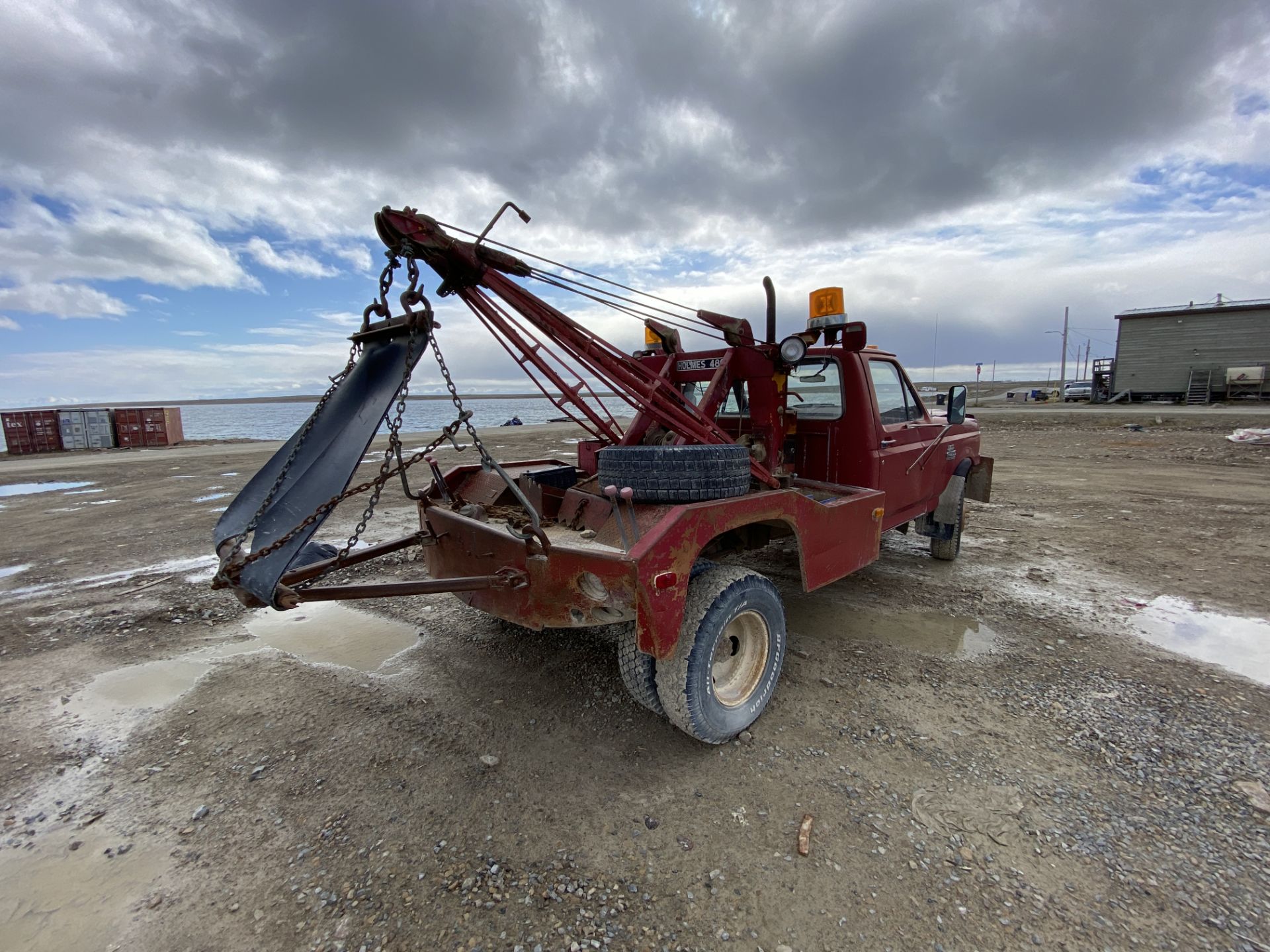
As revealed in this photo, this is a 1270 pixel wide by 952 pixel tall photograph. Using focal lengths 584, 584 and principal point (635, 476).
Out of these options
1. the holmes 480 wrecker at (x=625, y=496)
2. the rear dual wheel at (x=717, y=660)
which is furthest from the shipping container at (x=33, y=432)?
the rear dual wheel at (x=717, y=660)

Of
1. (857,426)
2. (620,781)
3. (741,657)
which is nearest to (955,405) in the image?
(857,426)

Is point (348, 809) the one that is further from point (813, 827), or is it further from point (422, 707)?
point (813, 827)

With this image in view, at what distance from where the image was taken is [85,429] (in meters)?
24.3

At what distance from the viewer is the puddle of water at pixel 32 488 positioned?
484 inches

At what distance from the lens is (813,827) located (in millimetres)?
2373

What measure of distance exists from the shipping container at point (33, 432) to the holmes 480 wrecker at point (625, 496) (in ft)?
96.9

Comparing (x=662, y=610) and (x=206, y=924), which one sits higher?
(x=662, y=610)

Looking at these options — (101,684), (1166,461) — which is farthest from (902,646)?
(1166,461)

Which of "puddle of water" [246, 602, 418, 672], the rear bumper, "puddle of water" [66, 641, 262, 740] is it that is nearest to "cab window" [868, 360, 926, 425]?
the rear bumper

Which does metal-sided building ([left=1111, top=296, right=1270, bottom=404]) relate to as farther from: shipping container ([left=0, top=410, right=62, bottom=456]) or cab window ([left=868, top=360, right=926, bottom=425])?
shipping container ([left=0, top=410, right=62, bottom=456])

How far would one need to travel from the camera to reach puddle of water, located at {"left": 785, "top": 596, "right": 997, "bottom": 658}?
13.1 feet

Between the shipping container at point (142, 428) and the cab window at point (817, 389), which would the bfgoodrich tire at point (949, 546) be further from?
the shipping container at point (142, 428)

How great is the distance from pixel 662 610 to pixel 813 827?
3.44 feet

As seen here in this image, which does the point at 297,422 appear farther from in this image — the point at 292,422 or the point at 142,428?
the point at 142,428
